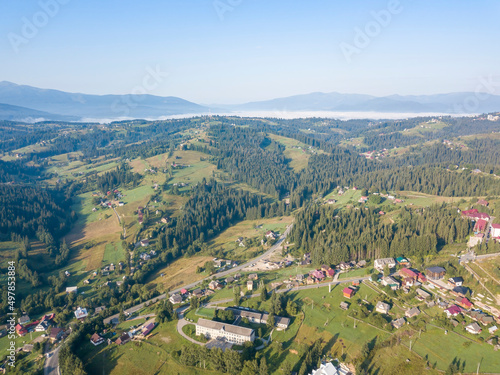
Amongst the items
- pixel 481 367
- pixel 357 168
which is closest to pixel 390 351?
pixel 481 367

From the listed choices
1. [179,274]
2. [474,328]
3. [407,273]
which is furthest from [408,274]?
[179,274]

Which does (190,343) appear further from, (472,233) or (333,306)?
(472,233)

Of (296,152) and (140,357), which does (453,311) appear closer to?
(140,357)

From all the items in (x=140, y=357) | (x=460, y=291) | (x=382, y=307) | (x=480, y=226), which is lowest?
(x=140, y=357)

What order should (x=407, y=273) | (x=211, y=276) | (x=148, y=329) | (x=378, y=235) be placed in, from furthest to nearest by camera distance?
(x=378, y=235)
(x=211, y=276)
(x=407, y=273)
(x=148, y=329)

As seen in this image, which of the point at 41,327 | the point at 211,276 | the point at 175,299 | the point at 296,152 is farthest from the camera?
the point at 296,152

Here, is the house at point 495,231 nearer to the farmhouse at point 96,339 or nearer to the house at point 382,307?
the house at point 382,307

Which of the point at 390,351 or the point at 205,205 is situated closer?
the point at 390,351
